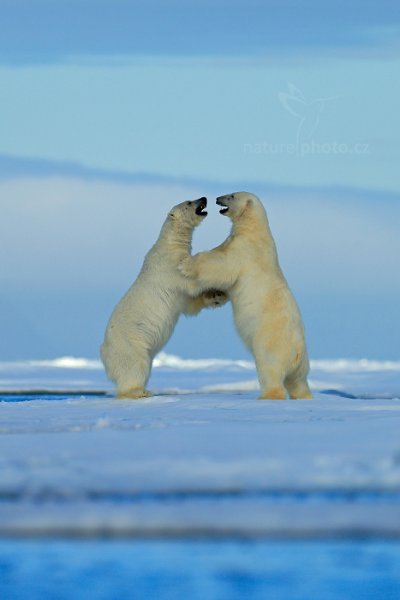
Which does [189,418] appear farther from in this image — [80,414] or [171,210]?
[171,210]

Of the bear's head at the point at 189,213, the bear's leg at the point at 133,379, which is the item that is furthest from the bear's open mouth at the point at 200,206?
the bear's leg at the point at 133,379

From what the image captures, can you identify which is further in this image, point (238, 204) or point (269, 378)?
point (238, 204)

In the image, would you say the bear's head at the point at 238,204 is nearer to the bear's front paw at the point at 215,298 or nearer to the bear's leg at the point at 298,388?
the bear's front paw at the point at 215,298

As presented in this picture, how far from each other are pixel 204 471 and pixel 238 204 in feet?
11.9

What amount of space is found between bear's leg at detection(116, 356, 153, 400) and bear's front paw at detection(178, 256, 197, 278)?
711mm

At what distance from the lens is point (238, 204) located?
300 inches

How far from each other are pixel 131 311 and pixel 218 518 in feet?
13.3

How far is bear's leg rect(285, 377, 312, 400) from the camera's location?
7629mm

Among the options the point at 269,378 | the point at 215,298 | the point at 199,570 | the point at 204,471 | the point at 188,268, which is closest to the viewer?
the point at 199,570

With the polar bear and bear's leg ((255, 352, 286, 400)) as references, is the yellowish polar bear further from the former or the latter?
the polar bear

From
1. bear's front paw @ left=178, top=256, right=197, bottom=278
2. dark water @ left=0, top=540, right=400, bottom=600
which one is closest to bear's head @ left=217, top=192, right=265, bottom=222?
bear's front paw @ left=178, top=256, right=197, bottom=278

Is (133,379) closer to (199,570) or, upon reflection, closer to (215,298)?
(215,298)

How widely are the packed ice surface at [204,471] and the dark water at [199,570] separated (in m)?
0.07

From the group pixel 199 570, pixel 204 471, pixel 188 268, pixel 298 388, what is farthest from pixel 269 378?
pixel 199 570
